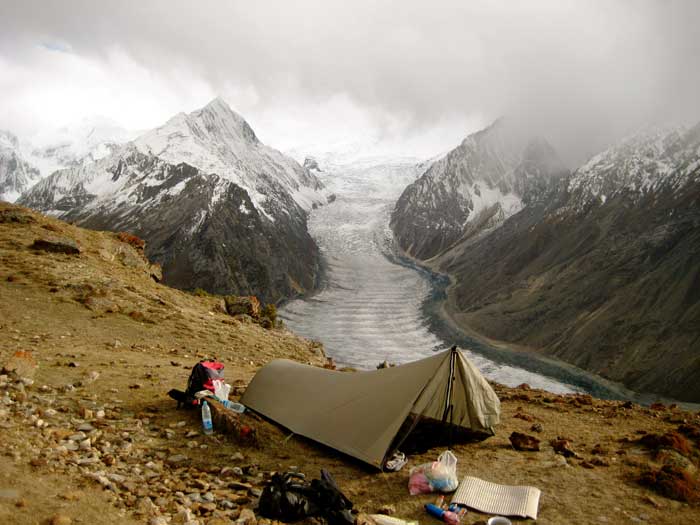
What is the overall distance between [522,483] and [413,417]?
2597 millimetres

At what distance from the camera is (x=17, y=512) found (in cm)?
655

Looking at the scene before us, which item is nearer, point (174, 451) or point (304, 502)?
point (304, 502)

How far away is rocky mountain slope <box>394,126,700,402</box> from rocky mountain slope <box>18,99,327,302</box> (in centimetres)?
4602

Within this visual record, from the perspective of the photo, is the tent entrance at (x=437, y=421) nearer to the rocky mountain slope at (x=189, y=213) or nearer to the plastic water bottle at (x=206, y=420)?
the plastic water bottle at (x=206, y=420)

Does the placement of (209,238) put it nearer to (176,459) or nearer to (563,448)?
(176,459)

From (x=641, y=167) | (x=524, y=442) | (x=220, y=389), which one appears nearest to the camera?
(x=524, y=442)

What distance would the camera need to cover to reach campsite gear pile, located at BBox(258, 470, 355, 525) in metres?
8.10

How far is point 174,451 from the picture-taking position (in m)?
10.5

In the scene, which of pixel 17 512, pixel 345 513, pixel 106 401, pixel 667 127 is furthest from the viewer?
pixel 667 127

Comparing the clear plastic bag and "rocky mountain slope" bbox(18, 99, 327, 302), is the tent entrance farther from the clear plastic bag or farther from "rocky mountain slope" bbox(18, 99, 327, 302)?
"rocky mountain slope" bbox(18, 99, 327, 302)

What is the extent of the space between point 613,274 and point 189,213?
8558cm

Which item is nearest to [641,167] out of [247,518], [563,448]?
[563,448]

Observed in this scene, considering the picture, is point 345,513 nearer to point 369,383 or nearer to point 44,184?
point 369,383

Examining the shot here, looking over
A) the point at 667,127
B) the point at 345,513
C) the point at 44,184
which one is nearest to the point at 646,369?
the point at 345,513
